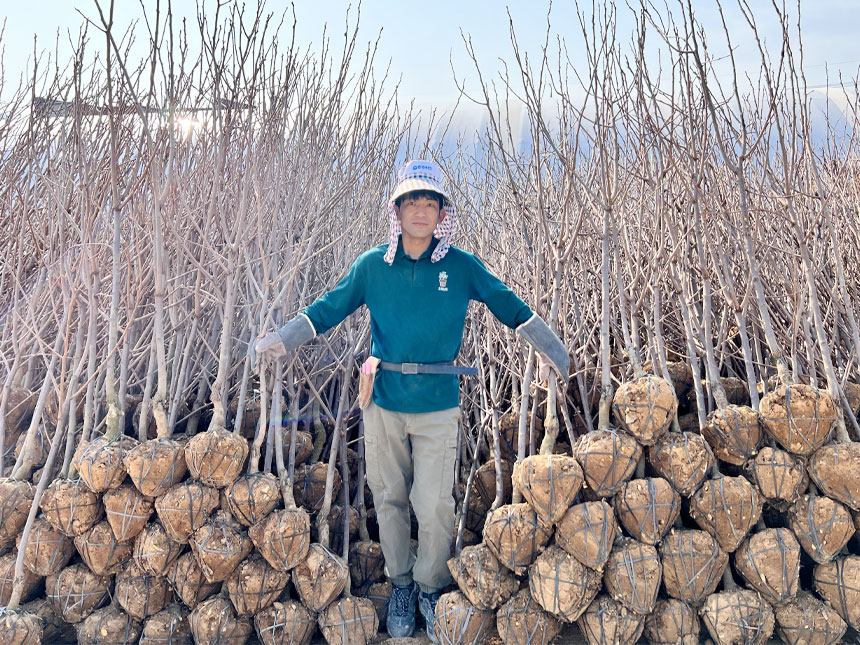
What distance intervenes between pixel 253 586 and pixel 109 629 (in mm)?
629

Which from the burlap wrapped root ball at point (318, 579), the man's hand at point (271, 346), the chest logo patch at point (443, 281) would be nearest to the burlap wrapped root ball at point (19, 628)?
the burlap wrapped root ball at point (318, 579)

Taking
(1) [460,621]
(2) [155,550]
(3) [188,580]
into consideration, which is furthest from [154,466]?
(1) [460,621]

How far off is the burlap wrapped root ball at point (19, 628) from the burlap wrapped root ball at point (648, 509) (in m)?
2.40

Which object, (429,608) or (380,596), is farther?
(380,596)

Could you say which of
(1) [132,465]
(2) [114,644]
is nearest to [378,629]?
(2) [114,644]

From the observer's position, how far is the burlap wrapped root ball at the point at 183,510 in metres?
2.20

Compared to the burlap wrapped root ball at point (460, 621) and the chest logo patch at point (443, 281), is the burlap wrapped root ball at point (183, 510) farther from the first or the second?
the chest logo patch at point (443, 281)

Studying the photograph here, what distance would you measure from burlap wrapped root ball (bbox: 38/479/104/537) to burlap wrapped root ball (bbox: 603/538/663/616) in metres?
Answer: 2.17

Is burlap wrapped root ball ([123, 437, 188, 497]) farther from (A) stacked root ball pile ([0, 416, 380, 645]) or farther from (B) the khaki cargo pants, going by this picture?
(B) the khaki cargo pants

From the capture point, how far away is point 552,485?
2.09 meters

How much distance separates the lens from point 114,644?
2219mm

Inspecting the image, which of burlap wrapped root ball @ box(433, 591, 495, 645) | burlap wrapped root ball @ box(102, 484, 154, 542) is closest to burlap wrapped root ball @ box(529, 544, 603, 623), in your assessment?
burlap wrapped root ball @ box(433, 591, 495, 645)

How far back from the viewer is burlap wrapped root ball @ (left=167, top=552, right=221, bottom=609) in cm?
223

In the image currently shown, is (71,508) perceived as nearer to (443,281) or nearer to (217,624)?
(217,624)
